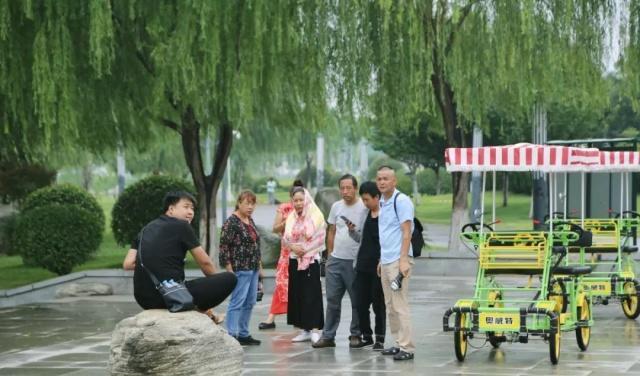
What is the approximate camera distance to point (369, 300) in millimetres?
14734

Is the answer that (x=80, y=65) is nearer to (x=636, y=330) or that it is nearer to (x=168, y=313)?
(x=636, y=330)

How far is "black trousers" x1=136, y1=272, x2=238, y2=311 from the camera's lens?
426 inches

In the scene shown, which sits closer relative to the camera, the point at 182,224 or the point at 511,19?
the point at 182,224

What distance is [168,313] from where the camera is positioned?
10617 mm

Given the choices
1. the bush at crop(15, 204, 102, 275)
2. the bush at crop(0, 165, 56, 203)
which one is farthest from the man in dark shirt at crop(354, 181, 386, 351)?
the bush at crop(0, 165, 56, 203)

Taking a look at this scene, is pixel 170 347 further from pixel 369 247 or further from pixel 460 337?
pixel 369 247

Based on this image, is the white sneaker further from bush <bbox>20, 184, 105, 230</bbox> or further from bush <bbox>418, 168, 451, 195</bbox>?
bush <bbox>418, 168, 451, 195</bbox>

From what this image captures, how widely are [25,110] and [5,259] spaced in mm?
11450

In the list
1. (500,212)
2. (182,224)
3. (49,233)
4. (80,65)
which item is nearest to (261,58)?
(80,65)

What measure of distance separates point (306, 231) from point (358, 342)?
146cm

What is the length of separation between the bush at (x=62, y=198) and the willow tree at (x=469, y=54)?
28.3 feet

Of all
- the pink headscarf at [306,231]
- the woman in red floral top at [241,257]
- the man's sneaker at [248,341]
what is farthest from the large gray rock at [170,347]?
the pink headscarf at [306,231]

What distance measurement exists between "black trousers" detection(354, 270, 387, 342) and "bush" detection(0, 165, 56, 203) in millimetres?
20050

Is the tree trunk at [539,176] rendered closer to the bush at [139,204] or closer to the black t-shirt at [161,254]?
the bush at [139,204]
